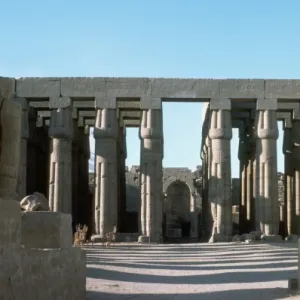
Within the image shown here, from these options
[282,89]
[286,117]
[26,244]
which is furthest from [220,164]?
[26,244]

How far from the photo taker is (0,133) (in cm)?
633

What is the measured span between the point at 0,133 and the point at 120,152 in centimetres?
2109

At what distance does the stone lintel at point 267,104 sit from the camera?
22719mm

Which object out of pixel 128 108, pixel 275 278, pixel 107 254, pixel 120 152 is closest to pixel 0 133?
pixel 275 278

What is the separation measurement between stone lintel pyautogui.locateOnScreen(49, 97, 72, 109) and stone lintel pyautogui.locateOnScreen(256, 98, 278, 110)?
6.61 m

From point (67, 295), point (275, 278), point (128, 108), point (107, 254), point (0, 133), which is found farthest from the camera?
point (128, 108)

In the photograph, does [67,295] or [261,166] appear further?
[261,166]

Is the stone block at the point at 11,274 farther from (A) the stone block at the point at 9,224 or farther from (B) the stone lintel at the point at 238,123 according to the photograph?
(B) the stone lintel at the point at 238,123

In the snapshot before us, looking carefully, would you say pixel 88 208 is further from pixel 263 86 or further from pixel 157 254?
pixel 157 254

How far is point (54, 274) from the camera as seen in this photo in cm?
675

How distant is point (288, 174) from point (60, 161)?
9207 millimetres

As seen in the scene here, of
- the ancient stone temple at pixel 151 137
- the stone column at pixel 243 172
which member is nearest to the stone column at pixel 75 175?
the ancient stone temple at pixel 151 137

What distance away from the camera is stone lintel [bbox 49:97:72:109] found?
890 inches

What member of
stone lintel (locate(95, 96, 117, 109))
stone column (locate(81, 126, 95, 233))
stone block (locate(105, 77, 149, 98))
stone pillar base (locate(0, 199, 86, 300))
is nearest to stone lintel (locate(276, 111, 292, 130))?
stone block (locate(105, 77, 149, 98))
